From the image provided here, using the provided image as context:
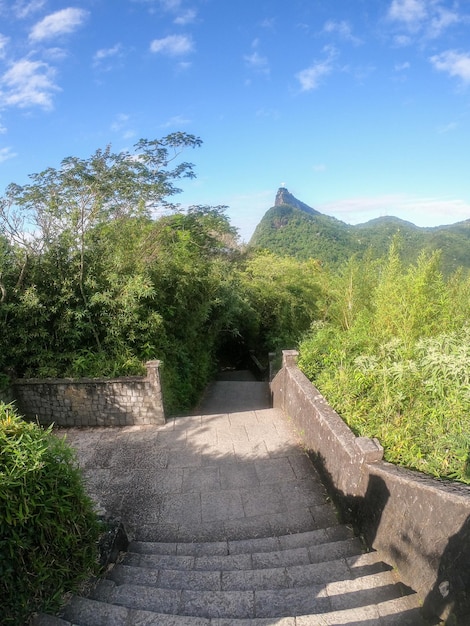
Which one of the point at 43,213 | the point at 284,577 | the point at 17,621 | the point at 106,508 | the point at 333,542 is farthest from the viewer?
the point at 43,213

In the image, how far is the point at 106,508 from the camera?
393 centimetres

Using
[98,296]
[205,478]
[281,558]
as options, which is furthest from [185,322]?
[281,558]

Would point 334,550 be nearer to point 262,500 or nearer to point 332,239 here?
point 262,500

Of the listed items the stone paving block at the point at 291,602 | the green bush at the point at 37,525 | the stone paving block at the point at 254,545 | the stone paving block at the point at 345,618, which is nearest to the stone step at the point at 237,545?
the stone paving block at the point at 254,545

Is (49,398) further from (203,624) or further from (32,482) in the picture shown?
(203,624)

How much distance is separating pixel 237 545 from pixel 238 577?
598 millimetres

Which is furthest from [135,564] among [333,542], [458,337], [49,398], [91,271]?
[458,337]

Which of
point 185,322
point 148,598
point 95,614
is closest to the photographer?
point 95,614

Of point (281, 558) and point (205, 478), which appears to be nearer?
point (281, 558)

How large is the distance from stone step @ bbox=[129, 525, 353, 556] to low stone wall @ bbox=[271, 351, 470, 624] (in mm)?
449

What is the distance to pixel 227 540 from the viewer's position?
353 cm

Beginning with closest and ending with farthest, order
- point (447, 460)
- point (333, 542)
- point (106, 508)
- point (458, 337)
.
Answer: point (447, 460)
point (333, 542)
point (106, 508)
point (458, 337)

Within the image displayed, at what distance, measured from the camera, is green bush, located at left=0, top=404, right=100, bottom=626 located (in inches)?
78.3

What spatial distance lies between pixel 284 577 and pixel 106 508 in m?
2.22
